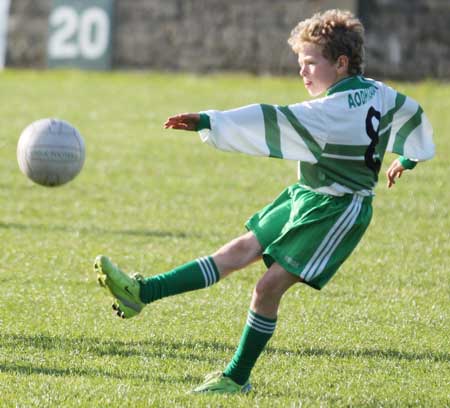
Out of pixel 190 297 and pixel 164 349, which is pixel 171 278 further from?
pixel 190 297

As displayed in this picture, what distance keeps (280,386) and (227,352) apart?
67 cm

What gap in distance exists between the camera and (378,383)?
509 cm

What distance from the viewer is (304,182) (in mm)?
4887

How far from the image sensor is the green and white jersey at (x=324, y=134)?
183 inches

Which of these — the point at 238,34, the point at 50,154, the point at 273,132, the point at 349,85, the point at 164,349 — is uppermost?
the point at 349,85

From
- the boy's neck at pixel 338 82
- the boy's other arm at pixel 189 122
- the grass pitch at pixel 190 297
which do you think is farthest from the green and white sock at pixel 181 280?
the boy's neck at pixel 338 82

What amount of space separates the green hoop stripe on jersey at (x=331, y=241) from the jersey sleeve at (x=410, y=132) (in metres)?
0.57

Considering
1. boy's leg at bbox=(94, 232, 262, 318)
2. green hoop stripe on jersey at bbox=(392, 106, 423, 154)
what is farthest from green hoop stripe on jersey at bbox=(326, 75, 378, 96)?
boy's leg at bbox=(94, 232, 262, 318)

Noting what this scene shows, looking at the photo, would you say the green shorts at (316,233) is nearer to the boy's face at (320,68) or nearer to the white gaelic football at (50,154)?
the boy's face at (320,68)

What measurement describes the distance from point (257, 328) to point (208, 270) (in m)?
0.39

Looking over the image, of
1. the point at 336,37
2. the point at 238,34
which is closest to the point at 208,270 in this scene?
the point at 336,37

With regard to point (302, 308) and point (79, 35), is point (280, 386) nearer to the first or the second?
point (302, 308)

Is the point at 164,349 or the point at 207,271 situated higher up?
the point at 207,271

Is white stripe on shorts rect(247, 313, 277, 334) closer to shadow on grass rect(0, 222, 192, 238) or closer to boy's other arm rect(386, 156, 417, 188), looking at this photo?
boy's other arm rect(386, 156, 417, 188)
